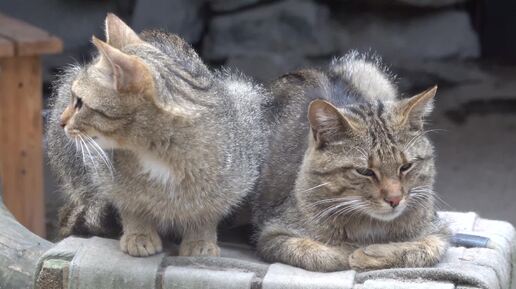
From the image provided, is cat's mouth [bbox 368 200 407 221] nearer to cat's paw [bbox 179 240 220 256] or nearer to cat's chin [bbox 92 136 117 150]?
cat's paw [bbox 179 240 220 256]

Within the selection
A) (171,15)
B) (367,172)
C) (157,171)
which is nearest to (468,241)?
(367,172)

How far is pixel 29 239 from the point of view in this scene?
3.13 metres

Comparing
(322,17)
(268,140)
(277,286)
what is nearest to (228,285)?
(277,286)

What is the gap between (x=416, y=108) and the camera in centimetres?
286

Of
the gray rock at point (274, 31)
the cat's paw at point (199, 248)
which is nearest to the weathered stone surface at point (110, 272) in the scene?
the cat's paw at point (199, 248)

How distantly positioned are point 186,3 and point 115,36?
3.71m

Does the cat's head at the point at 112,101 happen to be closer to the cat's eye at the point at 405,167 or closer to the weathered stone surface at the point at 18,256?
the weathered stone surface at the point at 18,256

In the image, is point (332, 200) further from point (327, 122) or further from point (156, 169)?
point (156, 169)

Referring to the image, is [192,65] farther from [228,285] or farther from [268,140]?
[228,285]

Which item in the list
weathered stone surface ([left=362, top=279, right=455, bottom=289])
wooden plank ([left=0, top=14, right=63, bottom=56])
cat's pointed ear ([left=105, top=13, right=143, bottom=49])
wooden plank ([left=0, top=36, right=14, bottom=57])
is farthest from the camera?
wooden plank ([left=0, top=14, right=63, bottom=56])

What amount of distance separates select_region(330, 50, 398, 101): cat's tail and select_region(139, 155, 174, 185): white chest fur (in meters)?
0.75

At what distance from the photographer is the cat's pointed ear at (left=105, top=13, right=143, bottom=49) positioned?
9.84 feet


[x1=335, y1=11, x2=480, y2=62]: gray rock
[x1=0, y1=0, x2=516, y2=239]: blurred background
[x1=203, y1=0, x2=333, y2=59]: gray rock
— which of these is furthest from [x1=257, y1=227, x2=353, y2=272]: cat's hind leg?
[x1=335, y1=11, x2=480, y2=62]: gray rock

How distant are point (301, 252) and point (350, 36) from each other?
3.93 metres
